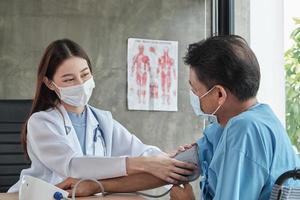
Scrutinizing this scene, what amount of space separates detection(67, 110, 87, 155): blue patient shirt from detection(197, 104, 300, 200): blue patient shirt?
85 cm

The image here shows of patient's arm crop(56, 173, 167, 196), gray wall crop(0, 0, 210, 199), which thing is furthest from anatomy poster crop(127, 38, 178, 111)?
patient's arm crop(56, 173, 167, 196)

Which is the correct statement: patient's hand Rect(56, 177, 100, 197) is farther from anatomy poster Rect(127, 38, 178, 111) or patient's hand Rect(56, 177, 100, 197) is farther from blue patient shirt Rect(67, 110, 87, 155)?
anatomy poster Rect(127, 38, 178, 111)

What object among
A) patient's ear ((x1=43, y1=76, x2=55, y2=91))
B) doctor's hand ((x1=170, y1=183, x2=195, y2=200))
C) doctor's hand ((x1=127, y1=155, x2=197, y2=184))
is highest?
patient's ear ((x1=43, y1=76, x2=55, y2=91))

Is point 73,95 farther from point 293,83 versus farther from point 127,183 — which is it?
point 293,83

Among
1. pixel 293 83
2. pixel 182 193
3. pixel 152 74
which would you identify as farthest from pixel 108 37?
pixel 182 193

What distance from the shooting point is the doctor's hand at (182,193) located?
168 cm

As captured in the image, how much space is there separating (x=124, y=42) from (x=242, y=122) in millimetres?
2608

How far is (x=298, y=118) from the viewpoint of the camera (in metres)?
2.79

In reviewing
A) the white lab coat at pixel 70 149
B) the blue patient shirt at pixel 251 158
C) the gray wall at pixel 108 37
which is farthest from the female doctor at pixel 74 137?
the gray wall at pixel 108 37

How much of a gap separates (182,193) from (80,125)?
579mm

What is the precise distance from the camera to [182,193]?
5.56 feet

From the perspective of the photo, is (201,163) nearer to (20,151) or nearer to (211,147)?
(211,147)

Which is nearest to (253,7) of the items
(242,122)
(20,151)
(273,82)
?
(273,82)

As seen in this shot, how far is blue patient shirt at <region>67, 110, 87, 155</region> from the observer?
6.70ft
